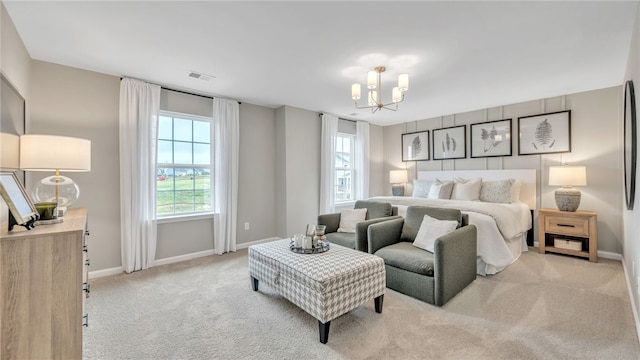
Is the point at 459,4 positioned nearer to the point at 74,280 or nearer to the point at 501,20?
the point at 501,20

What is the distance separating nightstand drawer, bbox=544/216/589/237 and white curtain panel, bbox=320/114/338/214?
332 cm

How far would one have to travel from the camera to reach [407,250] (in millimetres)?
2793

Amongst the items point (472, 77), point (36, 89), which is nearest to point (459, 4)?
point (472, 77)

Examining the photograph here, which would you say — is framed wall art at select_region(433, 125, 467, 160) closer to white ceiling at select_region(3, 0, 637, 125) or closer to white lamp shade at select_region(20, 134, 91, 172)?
white ceiling at select_region(3, 0, 637, 125)

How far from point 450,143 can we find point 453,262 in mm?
3357

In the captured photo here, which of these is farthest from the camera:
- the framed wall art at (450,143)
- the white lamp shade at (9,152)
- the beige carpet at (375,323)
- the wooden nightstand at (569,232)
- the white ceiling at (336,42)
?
the framed wall art at (450,143)

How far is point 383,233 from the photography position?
3061 mm

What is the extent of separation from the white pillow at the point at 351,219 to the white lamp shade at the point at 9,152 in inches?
124

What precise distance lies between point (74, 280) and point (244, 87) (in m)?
2.91

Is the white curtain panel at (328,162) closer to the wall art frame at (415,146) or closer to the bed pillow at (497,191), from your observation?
the wall art frame at (415,146)

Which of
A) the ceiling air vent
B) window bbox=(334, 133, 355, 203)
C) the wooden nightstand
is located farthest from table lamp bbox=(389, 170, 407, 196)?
the ceiling air vent

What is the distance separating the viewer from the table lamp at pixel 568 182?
3.61 m

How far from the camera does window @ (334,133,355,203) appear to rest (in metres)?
5.70

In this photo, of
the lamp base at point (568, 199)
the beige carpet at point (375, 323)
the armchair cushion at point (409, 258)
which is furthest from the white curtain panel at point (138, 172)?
the lamp base at point (568, 199)
